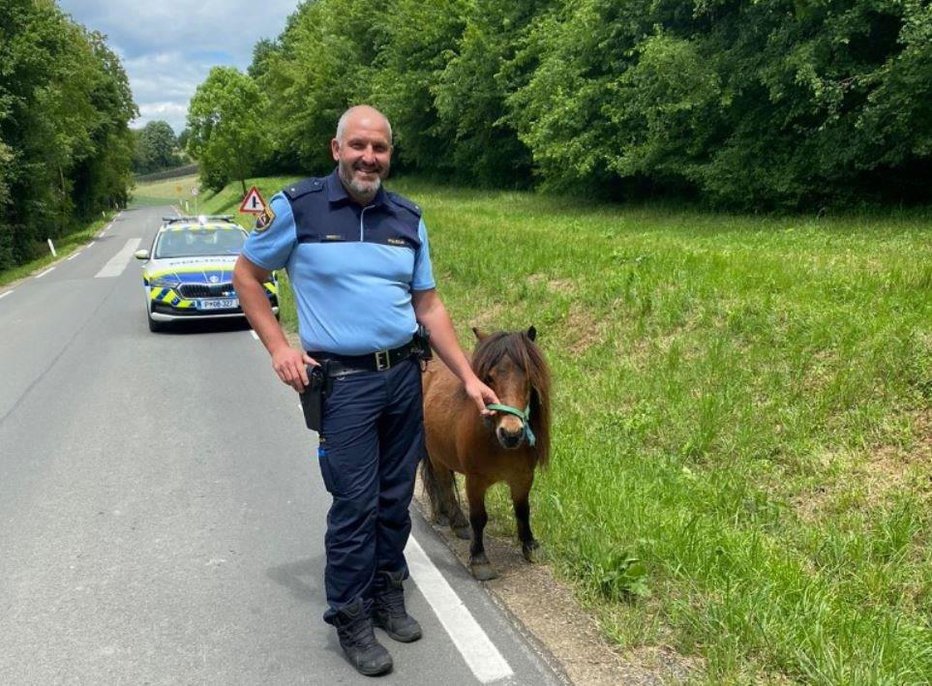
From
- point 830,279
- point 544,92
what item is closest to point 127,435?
point 830,279

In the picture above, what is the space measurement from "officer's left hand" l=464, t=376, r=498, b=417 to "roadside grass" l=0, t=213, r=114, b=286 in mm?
25697

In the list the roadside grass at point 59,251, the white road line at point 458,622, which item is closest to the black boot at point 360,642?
the white road line at point 458,622

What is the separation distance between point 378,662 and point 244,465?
10.6 feet

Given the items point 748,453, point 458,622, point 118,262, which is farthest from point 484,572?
point 118,262

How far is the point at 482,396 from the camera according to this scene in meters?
3.42

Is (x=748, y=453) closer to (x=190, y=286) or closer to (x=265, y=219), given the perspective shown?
(x=265, y=219)

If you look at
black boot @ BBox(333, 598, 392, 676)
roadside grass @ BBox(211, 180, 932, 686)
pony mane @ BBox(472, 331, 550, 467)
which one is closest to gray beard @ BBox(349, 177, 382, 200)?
pony mane @ BBox(472, 331, 550, 467)

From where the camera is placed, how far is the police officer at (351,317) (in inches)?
123

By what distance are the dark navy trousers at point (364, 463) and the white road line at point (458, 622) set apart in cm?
46

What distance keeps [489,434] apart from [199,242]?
1088 centimetres

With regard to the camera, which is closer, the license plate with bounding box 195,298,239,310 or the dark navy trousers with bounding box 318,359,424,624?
the dark navy trousers with bounding box 318,359,424,624

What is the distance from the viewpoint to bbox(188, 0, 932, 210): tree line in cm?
1291

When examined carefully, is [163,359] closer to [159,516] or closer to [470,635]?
[159,516]

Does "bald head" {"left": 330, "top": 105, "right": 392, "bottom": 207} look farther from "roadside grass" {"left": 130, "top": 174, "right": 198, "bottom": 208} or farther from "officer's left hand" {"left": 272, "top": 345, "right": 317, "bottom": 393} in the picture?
"roadside grass" {"left": 130, "top": 174, "right": 198, "bottom": 208}
